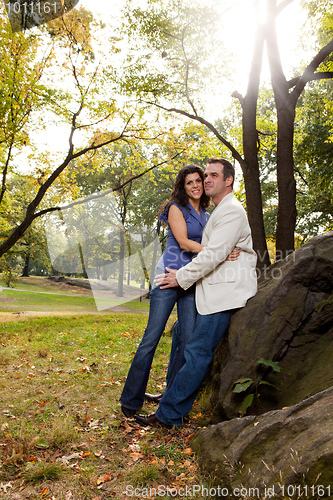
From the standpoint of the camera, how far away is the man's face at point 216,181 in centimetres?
388

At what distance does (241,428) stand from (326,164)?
15576mm

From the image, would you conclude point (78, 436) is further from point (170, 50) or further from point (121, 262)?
point (121, 262)

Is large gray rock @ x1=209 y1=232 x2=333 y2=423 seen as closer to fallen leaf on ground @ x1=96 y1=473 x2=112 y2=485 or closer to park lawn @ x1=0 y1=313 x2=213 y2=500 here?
park lawn @ x1=0 y1=313 x2=213 y2=500

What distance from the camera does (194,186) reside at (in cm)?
412

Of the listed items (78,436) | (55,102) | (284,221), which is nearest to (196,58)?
(55,102)

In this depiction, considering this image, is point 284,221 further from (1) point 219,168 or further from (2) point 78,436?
(2) point 78,436

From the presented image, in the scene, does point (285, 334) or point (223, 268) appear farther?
point (223, 268)

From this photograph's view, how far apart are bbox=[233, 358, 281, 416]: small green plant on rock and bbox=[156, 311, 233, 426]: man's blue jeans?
412 mm

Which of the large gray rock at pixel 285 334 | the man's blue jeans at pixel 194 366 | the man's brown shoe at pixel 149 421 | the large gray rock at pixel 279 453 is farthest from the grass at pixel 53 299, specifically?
the large gray rock at pixel 279 453

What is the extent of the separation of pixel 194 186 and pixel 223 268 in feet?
3.55

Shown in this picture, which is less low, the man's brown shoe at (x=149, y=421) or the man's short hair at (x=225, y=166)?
the man's short hair at (x=225, y=166)


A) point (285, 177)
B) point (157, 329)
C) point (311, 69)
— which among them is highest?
point (311, 69)

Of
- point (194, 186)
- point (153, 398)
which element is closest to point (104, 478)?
point (153, 398)

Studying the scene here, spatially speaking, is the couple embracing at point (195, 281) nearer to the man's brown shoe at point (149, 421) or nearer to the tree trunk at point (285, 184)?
the man's brown shoe at point (149, 421)
